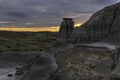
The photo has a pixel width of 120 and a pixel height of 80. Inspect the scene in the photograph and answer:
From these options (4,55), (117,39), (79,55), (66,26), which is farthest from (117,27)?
(4,55)

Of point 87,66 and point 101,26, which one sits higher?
point 101,26

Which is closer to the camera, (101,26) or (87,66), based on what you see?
(87,66)

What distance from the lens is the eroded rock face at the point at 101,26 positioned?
171ft

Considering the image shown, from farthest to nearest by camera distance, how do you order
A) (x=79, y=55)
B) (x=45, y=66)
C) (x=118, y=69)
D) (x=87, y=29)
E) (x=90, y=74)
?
(x=87, y=29), (x=45, y=66), (x=79, y=55), (x=90, y=74), (x=118, y=69)

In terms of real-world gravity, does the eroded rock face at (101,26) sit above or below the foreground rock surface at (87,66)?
above

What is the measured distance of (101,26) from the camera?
184 feet

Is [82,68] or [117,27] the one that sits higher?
[117,27]

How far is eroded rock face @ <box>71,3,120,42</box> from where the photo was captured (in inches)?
2055

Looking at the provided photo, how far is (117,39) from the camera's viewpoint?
4347 cm

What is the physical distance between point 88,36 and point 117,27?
1176cm

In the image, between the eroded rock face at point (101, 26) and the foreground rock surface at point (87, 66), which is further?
the eroded rock face at point (101, 26)

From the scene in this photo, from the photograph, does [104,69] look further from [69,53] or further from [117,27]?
[117,27]

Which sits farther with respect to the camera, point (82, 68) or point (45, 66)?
point (45, 66)

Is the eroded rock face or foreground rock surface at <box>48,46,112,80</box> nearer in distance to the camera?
foreground rock surface at <box>48,46,112,80</box>
